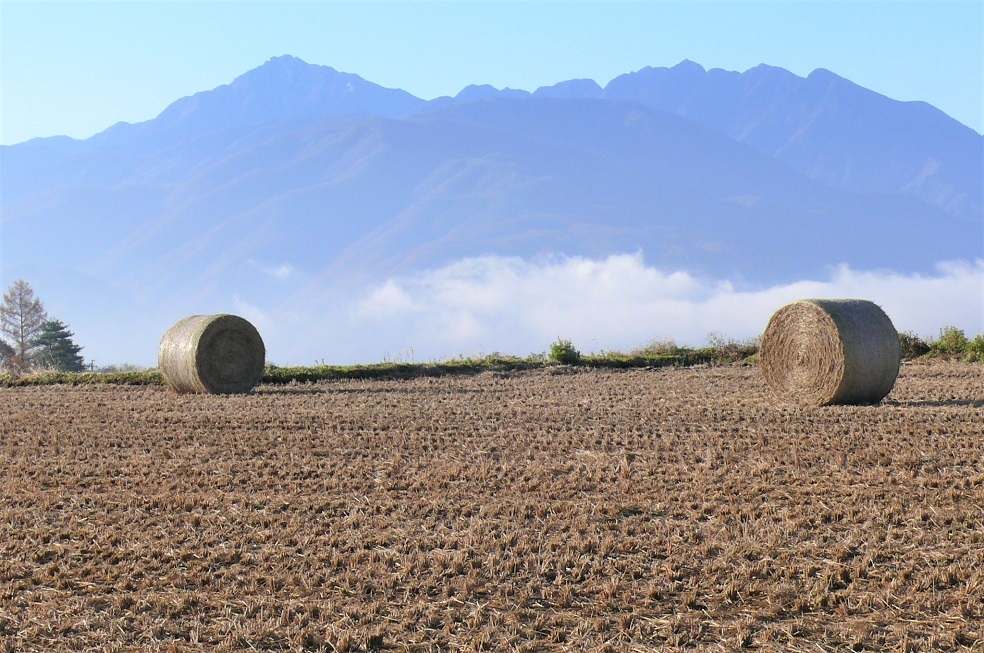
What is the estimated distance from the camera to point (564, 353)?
24.8 m

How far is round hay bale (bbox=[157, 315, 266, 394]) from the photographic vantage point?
62.4ft

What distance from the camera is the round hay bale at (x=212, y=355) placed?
1903 centimetres

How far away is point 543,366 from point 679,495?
14.6m

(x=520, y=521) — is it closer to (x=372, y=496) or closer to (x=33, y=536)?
(x=372, y=496)

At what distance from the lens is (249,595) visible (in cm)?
695

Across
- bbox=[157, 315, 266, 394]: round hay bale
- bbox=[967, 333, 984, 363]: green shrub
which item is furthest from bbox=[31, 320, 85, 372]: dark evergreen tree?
bbox=[967, 333, 984, 363]: green shrub

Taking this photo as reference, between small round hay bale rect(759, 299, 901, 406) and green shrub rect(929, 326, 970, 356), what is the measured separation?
9685 mm

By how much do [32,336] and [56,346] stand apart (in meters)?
1.86

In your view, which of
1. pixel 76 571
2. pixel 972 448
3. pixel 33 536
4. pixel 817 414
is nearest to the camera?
pixel 76 571

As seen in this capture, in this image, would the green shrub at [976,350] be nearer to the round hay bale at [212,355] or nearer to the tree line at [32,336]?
the round hay bale at [212,355]

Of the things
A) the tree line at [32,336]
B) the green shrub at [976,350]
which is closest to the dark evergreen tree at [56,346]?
the tree line at [32,336]

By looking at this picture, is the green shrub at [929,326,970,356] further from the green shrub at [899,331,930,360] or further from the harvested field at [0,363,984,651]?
the harvested field at [0,363,984,651]

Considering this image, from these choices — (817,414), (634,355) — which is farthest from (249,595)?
(634,355)

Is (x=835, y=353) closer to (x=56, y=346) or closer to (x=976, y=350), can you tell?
(x=976, y=350)
